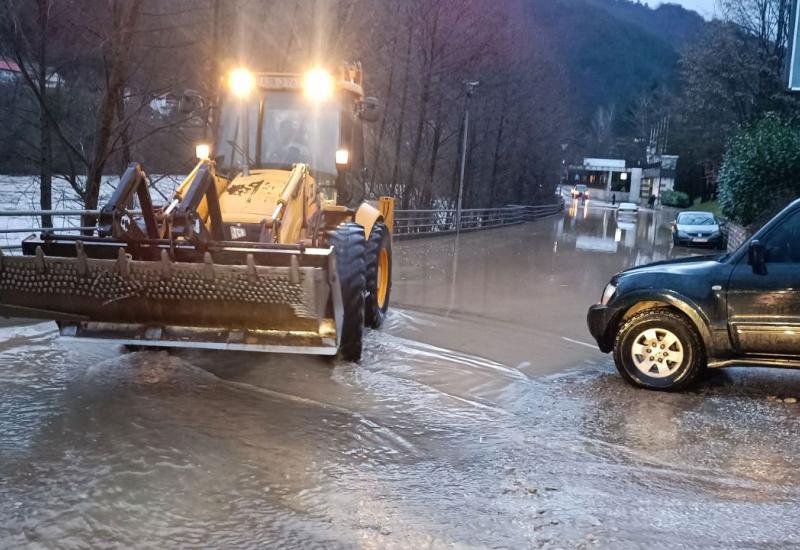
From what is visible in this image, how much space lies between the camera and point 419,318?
10945 millimetres

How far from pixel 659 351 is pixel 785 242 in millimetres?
1542

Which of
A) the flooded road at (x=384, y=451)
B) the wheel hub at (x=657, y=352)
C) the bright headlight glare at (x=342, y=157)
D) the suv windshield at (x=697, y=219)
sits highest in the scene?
the bright headlight glare at (x=342, y=157)

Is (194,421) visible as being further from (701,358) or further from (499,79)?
(499,79)

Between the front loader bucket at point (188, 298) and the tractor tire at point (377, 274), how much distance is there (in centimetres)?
245

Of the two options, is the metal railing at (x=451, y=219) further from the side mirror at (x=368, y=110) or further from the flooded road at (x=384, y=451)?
the flooded road at (x=384, y=451)

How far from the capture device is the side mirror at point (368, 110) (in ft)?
31.7

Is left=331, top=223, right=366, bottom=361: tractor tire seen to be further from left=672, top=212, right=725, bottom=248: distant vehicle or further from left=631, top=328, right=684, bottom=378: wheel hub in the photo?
left=672, top=212, right=725, bottom=248: distant vehicle

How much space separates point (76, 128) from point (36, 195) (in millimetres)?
1783

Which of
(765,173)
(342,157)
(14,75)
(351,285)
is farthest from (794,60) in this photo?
(14,75)

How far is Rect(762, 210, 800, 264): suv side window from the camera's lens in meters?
6.97

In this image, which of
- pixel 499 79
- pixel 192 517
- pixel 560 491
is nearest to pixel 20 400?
pixel 192 517

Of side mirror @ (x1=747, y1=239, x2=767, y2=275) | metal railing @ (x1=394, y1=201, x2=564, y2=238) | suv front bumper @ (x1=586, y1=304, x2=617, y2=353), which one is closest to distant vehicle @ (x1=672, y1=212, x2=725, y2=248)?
metal railing @ (x1=394, y1=201, x2=564, y2=238)

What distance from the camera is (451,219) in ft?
112

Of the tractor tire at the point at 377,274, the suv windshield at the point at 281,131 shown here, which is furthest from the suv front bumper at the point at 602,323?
the suv windshield at the point at 281,131
